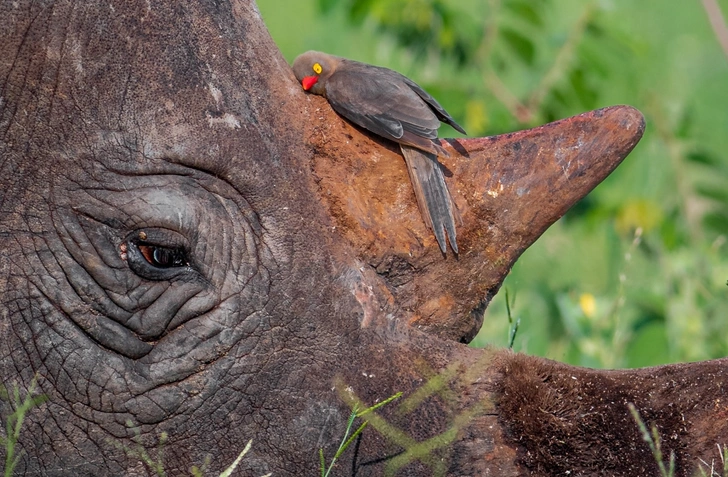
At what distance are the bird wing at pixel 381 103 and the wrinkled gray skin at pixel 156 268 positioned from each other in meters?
0.36

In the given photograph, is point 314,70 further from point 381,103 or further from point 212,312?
point 212,312

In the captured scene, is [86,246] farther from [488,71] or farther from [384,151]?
[488,71]

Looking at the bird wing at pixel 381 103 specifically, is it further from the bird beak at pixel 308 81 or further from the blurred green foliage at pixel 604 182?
the blurred green foliage at pixel 604 182

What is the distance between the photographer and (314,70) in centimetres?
391

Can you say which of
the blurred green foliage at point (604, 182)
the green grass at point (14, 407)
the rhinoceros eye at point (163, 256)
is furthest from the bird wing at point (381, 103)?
the blurred green foliage at point (604, 182)

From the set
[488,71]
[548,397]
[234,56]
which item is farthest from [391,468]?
[488,71]

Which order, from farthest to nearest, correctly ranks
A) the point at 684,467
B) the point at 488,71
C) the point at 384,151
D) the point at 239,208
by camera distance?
the point at 488,71
the point at 384,151
the point at 239,208
the point at 684,467

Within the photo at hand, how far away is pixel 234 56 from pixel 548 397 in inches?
53.1

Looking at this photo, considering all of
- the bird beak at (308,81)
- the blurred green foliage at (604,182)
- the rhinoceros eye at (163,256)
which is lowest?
the blurred green foliage at (604,182)

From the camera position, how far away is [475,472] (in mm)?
3113

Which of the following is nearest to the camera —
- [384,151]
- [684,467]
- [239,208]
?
[684,467]

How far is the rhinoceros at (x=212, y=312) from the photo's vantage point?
3123 millimetres

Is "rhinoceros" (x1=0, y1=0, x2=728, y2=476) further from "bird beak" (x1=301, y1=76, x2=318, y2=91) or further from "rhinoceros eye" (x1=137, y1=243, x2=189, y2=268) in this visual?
"bird beak" (x1=301, y1=76, x2=318, y2=91)

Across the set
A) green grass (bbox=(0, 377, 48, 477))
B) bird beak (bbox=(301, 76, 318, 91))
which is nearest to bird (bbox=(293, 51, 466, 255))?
bird beak (bbox=(301, 76, 318, 91))
